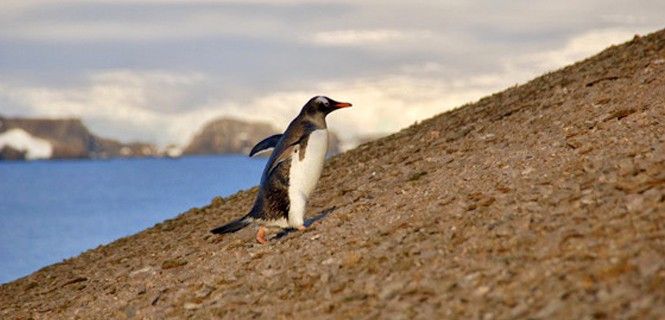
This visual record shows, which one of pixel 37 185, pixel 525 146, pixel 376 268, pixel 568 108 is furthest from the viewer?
pixel 37 185

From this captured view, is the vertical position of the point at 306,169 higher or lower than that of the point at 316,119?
lower

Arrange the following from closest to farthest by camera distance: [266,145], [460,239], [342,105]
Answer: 1. [460,239]
2. [342,105]
3. [266,145]

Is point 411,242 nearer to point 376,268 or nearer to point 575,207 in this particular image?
point 376,268

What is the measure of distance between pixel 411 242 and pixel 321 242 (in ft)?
5.04

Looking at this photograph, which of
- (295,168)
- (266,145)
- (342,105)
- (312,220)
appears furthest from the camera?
(312,220)

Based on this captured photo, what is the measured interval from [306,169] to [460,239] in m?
2.40

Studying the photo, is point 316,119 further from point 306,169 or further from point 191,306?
point 191,306

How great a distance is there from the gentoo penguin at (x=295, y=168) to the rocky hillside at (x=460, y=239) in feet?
1.39

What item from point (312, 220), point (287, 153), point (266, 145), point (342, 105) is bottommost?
point (312, 220)

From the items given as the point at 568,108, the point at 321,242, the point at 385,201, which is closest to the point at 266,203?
the point at 321,242

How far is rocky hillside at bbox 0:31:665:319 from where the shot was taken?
830 cm

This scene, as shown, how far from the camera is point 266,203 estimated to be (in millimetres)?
11898

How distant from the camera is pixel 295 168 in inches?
454

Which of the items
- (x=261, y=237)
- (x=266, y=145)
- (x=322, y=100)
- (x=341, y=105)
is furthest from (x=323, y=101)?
(x=261, y=237)
